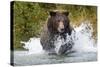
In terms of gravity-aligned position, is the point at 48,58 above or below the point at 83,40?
below

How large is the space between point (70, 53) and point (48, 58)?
0.31 meters

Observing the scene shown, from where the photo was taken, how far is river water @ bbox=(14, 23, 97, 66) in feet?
7.34

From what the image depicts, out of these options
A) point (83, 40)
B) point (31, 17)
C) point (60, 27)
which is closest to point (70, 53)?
point (83, 40)

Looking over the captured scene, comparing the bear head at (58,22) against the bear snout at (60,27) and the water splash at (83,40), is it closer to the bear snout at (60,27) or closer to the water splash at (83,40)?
the bear snout at (60,27)

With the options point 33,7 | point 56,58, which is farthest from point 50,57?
point 33,7

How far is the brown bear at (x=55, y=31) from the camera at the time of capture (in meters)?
2.35

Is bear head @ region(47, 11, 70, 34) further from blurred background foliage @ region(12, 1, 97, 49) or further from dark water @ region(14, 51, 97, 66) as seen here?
dark water @ region(14, 51, 97, 66)

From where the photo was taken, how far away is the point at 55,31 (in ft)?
7.85

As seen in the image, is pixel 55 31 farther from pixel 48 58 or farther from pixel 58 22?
pixel 48 58

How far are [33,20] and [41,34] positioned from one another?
199 mm

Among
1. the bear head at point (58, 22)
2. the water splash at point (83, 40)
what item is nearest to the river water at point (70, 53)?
the water splash at point (83, 40)

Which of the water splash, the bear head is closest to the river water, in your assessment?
the water splash

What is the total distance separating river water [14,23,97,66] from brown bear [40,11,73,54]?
75 mm

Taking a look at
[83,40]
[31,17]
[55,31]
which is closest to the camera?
[31,17]
